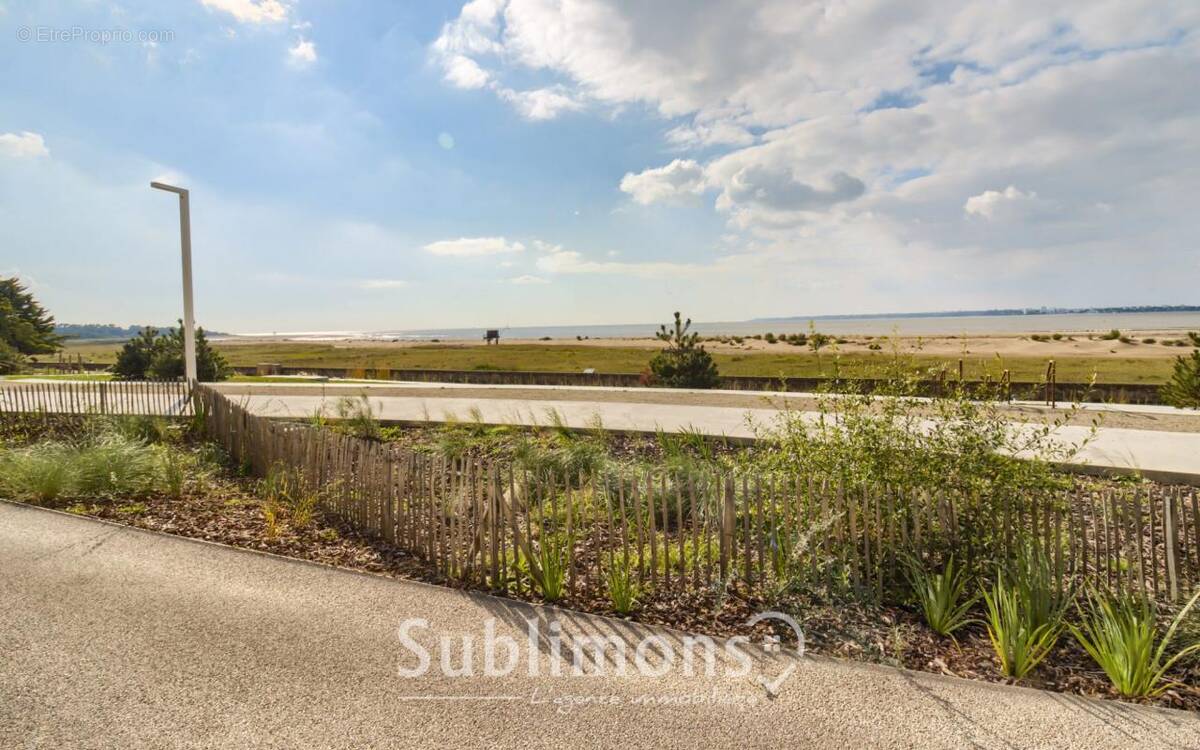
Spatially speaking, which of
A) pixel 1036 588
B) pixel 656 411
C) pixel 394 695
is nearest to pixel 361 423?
pixel 656 411

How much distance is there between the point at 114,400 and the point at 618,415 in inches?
407

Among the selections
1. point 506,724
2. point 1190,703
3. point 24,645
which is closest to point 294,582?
point 24,645

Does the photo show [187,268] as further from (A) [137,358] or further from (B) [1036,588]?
(B) [1036,588]

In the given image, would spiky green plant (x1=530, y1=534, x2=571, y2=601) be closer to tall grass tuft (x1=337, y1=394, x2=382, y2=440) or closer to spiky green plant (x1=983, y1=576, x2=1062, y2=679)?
spiky green plant (x1=983, y1=576, x2=1062, y2=679)

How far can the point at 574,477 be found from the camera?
798 centimetres

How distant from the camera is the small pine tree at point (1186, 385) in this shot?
12.1 metres

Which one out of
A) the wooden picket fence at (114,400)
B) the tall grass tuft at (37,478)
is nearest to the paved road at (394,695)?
the tall grass tuft at (37,478)

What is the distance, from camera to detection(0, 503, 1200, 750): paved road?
10.6ft

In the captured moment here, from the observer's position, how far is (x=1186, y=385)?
12273 mm

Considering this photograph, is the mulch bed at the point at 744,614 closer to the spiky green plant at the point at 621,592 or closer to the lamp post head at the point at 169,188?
the spiky green plant at the point at 621,592

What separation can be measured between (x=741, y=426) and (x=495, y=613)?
7250 mm

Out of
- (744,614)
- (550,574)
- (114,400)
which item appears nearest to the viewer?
(744,614)

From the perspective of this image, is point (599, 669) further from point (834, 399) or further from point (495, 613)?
point (834, 399)

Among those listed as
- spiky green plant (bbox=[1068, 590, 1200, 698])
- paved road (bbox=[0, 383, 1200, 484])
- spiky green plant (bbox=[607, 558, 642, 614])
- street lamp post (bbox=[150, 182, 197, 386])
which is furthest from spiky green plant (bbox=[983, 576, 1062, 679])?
street lamp post (bbox=[150, 182, 197, 386])
